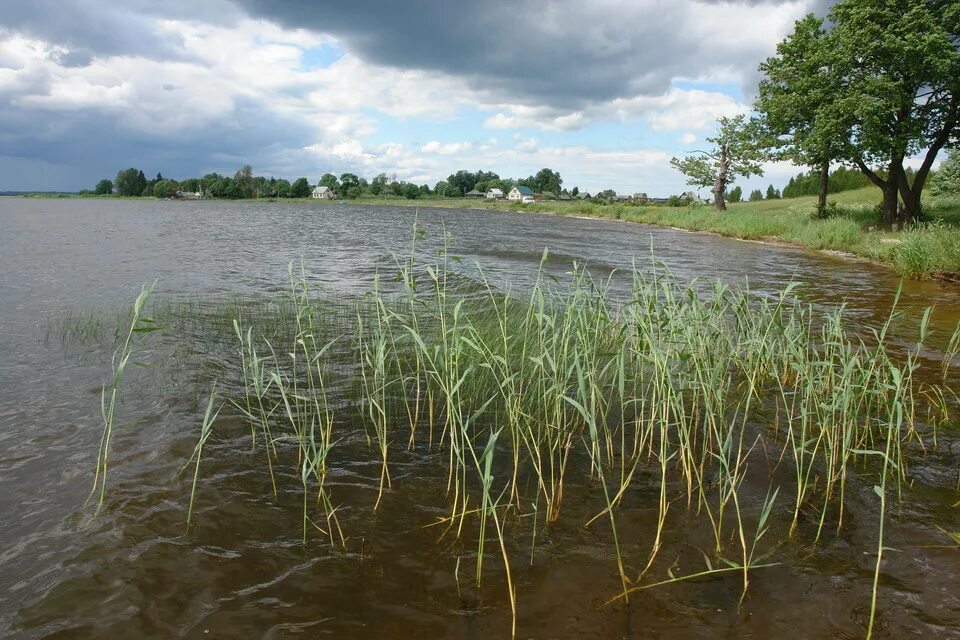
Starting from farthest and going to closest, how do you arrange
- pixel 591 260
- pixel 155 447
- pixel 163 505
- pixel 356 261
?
pixel 591 260
pixel 356 261
pixel 155 447
pixel 163 505

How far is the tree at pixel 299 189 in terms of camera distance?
6718 inches

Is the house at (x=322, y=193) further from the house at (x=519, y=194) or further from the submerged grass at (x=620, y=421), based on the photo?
the submerged grass at (x=620, y=421)

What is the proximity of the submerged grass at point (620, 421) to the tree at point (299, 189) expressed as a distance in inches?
6913

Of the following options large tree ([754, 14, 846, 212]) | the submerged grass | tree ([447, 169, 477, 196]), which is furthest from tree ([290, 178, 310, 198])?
the submerged grass

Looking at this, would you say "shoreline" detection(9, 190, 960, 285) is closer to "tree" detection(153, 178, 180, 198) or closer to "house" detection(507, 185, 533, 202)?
"house" detection(507, 185, 533, 202)

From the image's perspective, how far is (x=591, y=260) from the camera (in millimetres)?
21828

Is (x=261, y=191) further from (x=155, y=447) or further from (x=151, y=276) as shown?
(x=155, y=447)

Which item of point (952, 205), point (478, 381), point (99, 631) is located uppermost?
point (952, 205)

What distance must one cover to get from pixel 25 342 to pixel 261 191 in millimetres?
175538

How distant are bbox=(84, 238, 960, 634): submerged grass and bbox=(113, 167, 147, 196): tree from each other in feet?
656

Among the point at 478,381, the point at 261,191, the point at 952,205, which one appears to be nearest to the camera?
the point at 478,381

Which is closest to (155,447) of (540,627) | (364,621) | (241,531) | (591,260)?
(241,531)

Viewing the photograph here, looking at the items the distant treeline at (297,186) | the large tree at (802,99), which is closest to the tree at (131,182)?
the distant treeline at (297,186)

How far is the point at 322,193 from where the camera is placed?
571ft
